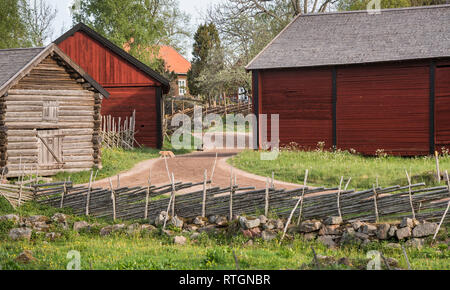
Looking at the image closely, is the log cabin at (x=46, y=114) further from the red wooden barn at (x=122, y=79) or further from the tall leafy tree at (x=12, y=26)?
the tall leafy tree at (x=12, y=26)

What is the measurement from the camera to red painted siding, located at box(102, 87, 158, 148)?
30266 mm

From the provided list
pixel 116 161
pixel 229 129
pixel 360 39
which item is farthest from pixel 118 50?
pixel 229 129

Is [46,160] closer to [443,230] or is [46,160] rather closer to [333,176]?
[333,176]

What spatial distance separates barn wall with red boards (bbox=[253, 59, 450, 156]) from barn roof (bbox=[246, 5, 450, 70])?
0.46m

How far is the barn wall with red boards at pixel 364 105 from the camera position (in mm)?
23359

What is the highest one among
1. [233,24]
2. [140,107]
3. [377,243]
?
[233,24]

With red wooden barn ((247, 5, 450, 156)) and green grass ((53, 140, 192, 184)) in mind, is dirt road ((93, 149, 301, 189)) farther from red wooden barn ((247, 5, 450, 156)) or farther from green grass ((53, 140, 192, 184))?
red wooden barn ((247, 5, 450, 156))

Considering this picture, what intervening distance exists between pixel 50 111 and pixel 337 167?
34.3ft

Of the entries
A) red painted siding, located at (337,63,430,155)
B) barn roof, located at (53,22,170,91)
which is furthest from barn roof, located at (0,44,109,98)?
red painted siding, located at (337,63,430,155)

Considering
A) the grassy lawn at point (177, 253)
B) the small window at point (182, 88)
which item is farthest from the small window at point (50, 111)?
the small window at point (182, 88)

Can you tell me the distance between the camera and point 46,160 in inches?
801

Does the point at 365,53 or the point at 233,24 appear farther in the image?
the point at 233,24

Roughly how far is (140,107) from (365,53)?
492 inches
